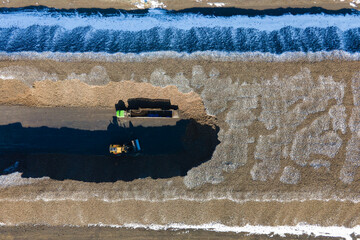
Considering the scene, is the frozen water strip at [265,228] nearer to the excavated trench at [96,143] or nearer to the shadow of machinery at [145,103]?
the excavated trench at [96,143]

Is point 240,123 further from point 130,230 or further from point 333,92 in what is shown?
point 130,230

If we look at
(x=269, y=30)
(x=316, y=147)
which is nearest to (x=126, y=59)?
(x=269, y=30)

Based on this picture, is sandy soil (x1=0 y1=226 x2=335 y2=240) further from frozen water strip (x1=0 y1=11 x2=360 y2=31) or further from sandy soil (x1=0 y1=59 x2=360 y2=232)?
frozen water strip (x1=0 y1=11 x2=360 y2=31)

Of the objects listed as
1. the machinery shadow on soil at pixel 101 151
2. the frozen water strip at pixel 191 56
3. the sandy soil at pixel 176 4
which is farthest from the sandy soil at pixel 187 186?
the sandy soil at pixel 176 4

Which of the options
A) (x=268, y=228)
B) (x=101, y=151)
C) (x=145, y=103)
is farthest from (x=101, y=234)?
(x=268, y=228)

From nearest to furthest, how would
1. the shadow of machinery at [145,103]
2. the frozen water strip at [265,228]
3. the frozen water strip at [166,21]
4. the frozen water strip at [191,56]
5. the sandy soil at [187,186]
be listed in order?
1. the sandy soil at [187,186]
2. the frozen water strip at [191,56]
3. the frozen water strip at [265,228]
4. the shadow of machinery at [145,103]
5. the frozen water strip at [166,21]

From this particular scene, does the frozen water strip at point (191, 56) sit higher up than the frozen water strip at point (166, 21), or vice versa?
the frozen water strip at point (166, 21)
